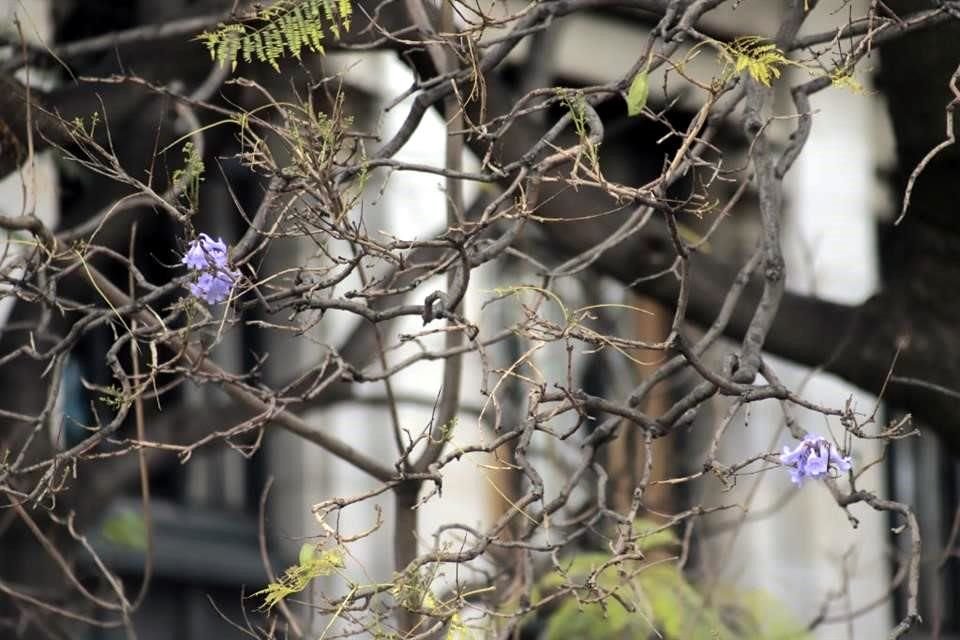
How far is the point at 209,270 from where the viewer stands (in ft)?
9.96

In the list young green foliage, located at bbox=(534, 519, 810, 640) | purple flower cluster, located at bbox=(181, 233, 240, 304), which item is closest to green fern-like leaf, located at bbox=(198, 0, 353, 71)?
purple flower cluster, located at bbox=(181, 233, 240, 304)

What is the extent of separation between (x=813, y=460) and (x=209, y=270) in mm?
1146

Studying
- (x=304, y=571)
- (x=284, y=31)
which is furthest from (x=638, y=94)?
(x=304, y=571)

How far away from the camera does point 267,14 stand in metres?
3.24

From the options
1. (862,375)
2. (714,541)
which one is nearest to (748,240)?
(714,541)

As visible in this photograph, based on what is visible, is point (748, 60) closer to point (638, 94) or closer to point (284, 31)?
point (638, 94)

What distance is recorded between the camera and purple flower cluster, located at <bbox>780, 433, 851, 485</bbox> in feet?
9.68

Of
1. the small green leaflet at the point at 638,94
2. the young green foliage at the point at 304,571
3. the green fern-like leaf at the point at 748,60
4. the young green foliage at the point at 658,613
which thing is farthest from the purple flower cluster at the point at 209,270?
the young green foliage at the point at 658,613

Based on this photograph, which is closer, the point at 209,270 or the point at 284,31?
the point at 209,270

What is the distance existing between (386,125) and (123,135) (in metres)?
2.71

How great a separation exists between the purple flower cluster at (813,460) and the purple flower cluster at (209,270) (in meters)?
1.05

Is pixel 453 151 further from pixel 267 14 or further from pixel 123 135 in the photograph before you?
pixel 123 135

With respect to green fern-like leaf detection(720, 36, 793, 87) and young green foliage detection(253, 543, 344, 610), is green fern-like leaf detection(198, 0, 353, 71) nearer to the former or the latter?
green fern-like leaf detection(720, 36, 793, 87)

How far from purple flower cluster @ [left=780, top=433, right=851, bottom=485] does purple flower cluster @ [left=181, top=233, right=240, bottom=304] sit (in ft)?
3.46
